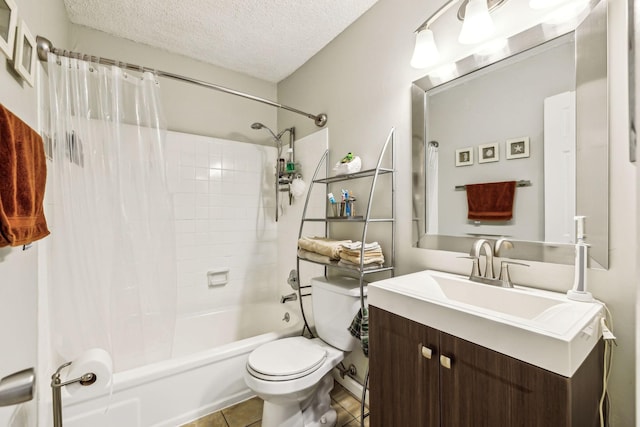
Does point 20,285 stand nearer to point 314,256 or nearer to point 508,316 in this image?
point 314,256

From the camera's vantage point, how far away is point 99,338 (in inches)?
48.7

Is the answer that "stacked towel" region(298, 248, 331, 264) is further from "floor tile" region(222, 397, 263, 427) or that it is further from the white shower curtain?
"floor tile" region(222, 397, 263, 427)

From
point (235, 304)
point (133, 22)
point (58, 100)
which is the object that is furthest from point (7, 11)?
point (235, 304)

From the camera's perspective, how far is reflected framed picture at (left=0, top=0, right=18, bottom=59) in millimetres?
798

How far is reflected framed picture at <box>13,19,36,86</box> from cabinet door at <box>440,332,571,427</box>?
1.67 meters

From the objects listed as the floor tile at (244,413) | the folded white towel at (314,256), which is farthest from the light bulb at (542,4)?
the floor tile at (244,413)

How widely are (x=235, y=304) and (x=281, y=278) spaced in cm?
47

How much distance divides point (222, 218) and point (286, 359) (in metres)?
1.41

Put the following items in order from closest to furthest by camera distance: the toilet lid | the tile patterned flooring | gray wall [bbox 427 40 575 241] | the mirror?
the mirror < gray wall [bbox 427 40 575 241] < the toilet lid < the tile patterned flooring

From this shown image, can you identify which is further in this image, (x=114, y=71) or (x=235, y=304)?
(x=235, y=304)

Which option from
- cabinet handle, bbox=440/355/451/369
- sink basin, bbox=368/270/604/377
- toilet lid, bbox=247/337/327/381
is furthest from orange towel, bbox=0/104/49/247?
cabinet handle, bbox=440/355/451/369

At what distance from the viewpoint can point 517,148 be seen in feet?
3.49

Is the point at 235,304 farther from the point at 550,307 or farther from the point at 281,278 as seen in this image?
the point at 550,307

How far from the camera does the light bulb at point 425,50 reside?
1.22m
